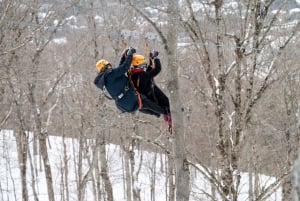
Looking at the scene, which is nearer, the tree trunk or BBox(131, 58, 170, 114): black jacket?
the tree trunk

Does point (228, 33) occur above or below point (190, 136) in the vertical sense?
above

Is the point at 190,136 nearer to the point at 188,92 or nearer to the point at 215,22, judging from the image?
the point at 188,92

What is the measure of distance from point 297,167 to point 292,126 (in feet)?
39.2

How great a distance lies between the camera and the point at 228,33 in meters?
5.66

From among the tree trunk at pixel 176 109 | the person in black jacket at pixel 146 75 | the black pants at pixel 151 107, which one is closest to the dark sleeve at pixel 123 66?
the person in black jacket at pixel 146 75

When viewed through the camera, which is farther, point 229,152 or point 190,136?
point 190,136

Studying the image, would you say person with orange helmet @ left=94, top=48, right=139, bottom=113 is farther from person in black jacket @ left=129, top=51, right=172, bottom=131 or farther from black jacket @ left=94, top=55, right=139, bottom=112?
person in black jacket @ left=129, top=51, right=172, bottom=131

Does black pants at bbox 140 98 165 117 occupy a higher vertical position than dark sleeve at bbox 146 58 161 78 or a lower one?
lower

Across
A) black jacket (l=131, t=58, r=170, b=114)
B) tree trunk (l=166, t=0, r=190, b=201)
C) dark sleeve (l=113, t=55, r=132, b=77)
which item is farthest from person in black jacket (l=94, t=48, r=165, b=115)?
tree trunk (l=166, t=0, r=190, b=201)

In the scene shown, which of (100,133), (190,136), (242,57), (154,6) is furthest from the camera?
(190,136)

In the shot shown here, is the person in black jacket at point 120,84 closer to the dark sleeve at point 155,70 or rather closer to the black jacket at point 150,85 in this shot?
the black jacket at point 150,85

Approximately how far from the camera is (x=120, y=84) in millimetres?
5750

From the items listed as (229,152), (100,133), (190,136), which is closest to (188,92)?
(190,136)

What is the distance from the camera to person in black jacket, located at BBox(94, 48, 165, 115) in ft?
17.9
